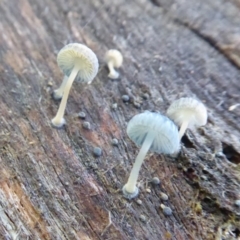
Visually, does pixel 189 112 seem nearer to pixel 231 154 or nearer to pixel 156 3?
pixel 231 154

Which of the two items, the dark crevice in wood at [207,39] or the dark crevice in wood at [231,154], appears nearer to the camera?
the dark crevice in wood at [231,154]

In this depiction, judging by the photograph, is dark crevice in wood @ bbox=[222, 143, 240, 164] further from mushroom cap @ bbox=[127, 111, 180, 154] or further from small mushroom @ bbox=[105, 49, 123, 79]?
small mushroom @ bbox=[105, 49, 123, 79]

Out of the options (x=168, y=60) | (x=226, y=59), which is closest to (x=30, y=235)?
(x=168, y=60)

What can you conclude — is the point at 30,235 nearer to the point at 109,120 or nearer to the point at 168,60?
the point at 109,120

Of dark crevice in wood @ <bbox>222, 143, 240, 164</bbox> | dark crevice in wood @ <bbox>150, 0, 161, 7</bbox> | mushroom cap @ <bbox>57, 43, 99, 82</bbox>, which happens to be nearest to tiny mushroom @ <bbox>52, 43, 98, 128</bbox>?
mushroom cap @ <bbox>57, 43, 99, 82</bbox>

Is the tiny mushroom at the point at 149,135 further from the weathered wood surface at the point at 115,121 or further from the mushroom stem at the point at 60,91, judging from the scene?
the mushroom stem at the point at 60,91

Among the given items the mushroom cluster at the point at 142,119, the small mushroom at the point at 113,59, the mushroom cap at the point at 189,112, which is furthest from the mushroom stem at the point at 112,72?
the mushroom cap at the point at 189,112

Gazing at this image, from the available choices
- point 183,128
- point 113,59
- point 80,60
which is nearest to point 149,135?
point 183,128
